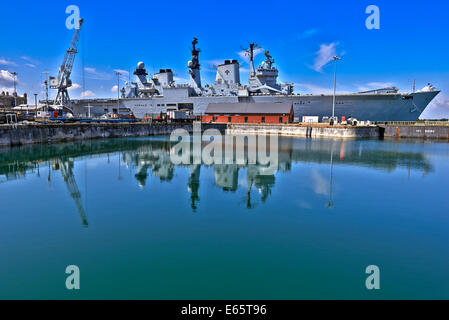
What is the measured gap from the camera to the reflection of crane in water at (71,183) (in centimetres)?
1263

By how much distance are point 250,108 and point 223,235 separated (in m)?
56.6

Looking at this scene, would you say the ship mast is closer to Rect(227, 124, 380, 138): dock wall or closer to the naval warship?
the naval warship

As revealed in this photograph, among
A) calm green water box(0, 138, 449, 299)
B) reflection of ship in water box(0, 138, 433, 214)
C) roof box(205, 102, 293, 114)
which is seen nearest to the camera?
calm green water box(0, 138, 449, 299)

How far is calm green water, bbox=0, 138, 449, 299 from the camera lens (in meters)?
7.15

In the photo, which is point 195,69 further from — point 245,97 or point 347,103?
point 347,103

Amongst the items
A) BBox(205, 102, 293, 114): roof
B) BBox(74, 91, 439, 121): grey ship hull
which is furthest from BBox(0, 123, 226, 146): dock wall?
BBox(74, 91, 439, 121): grey ship hull

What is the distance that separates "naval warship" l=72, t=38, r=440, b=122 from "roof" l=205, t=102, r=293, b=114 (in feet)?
12.6

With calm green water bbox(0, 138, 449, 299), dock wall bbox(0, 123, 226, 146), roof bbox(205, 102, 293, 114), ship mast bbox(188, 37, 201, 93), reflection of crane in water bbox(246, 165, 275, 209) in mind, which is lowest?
calm green water bbox(0, 138, 449, 299)

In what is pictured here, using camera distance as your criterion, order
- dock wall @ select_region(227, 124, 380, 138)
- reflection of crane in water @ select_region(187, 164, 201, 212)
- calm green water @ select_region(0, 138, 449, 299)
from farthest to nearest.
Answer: dock wall @ select_region(227, 124, 380, 138) → reflection of crane in water @ select_region(187, 164, 201, 212) → calm green water @ select_region(0, 138, 449, 299)

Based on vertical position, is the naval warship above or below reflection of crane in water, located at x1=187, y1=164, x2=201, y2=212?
above

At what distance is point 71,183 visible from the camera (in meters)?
18.1

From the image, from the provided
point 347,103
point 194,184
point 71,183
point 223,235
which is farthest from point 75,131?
point 347,103

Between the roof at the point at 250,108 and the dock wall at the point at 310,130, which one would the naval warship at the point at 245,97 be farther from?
the dock wall at the point at 310,130
